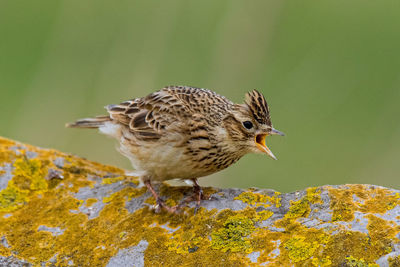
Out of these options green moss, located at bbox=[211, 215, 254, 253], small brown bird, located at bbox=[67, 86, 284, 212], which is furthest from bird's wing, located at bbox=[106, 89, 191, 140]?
green moss, located at bbox=[211, 215, 254, 253]

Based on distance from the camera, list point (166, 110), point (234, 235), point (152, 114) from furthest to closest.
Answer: point (152, 114)
point (166, 110)
point (234, 235)

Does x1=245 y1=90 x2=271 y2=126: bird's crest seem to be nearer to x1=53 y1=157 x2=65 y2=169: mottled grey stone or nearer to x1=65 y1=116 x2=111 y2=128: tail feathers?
x1=53 y1=157 x2=65 y2=169: mottled grey stone

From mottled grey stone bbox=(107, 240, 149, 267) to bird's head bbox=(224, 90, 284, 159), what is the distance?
1.62 meters

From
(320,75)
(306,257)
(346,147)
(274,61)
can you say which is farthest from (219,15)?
(306,257)

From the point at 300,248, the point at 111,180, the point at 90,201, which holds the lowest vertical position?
the point at 90,201

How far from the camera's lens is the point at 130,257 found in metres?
Answer: 4.45

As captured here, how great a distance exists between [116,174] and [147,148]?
49cm

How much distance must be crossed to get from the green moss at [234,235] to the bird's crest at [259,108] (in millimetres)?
1245

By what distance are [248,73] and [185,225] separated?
530 centimetres

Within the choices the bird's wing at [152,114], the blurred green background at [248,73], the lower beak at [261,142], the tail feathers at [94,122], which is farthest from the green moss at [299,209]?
the blurred green background at [248,73]

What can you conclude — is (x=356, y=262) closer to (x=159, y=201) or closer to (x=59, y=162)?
(x=159, y=201)

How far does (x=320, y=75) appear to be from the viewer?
10352mm

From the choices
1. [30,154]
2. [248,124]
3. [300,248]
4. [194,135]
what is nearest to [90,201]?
[30,154]

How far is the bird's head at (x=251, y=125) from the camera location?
5.52m
